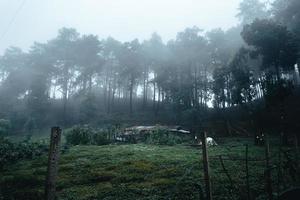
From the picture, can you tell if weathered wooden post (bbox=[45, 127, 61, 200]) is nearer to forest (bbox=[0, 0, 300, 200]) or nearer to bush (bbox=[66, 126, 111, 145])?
forest (bbox=[0, 0, 300, 200])

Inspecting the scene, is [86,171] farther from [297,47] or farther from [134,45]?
[134,45]

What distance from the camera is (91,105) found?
156ft

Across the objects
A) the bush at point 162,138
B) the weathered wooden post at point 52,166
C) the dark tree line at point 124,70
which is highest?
the dark tree line at point 124,70

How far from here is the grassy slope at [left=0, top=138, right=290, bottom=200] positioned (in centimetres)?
1059

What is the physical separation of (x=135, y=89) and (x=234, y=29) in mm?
33222

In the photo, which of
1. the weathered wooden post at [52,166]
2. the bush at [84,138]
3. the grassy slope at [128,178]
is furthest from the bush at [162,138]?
the weathered wooden post at [52,166]

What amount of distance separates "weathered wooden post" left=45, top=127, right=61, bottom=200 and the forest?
4869 mm

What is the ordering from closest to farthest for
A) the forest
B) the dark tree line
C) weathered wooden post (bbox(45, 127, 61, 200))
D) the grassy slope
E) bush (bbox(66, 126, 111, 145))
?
weathered wooden post (bbox(45, 127, 61, 200))
the grassy slope
the forest
bush (bbox(66, 126, 111, 145))
the dark tree line

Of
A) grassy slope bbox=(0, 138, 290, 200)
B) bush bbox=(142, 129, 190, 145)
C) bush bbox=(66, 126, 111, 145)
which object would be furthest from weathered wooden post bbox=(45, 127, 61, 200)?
bush bbox=(66, 126, 111, 145)

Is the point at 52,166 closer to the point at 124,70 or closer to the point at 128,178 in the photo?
the point at 128,178

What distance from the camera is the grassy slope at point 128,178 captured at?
10.6 metres

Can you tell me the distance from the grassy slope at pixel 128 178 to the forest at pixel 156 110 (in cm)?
6

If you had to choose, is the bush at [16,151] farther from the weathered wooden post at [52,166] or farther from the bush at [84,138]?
the weathered wooden post at [52,166]

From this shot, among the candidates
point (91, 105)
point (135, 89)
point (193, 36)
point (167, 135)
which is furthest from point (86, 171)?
point (135, 89)
